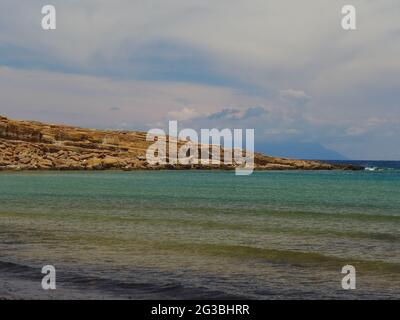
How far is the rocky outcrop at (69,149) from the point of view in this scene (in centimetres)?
13588

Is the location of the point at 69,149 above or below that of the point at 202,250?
above

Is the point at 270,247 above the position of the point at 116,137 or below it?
below

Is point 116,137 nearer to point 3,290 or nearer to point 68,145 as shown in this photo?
point 68,145

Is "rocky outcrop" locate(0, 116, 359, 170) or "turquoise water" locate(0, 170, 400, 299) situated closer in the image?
"turquoise water" locate(0, 170, 400, 299)

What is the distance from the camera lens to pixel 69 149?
479 feet

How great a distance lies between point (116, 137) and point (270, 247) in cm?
14545

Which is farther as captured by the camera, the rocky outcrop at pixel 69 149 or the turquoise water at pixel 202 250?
the rocky outcrop at pixel 69 149

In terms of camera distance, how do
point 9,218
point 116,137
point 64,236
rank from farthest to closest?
point 116,137 → point 9,218 → point 64,236

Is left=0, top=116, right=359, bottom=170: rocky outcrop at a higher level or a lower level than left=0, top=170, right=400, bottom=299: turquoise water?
higher

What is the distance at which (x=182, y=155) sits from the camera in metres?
167

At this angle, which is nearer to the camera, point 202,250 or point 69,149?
point 202,250

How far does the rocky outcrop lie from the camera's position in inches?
5349
